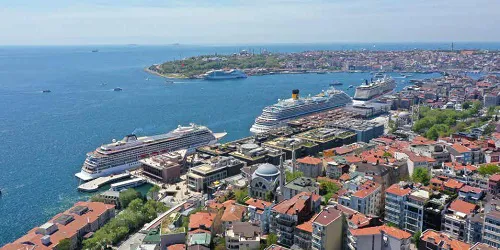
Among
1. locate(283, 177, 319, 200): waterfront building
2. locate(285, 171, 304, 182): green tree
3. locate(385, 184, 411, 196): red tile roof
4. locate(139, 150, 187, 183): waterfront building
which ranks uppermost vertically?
locate(385, 184, 411, 196): red tile roof

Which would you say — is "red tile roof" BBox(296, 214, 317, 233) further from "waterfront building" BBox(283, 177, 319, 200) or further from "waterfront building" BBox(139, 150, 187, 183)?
"waterfront building" BBox(139, 150, 187, 183)

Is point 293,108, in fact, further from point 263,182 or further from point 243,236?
A: point 243,236

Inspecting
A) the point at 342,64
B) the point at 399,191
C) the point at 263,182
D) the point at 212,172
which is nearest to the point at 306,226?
the point at 399,191

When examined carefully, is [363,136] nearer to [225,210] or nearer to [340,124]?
[340,124]

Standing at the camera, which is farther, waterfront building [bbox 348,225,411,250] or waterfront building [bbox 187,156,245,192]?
waterfront building [bbox 187,156,245,192]

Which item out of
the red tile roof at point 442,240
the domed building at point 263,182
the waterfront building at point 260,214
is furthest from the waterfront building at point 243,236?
the red tile roof at point 442,240

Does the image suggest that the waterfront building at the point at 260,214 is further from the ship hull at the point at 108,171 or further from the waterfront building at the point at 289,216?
the ship hull at the point at 108,171

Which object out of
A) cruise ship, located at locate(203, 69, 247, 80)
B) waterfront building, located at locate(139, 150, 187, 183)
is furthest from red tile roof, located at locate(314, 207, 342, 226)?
cruise ship, located at locate(203, 69, 247, 80)
